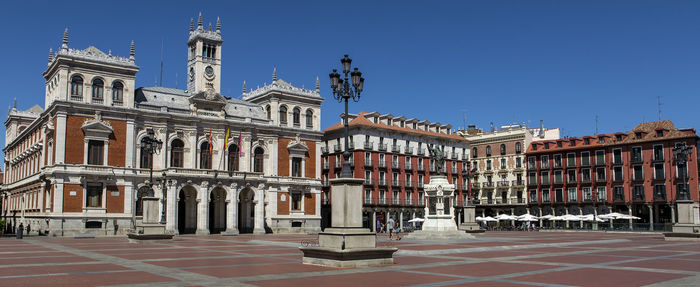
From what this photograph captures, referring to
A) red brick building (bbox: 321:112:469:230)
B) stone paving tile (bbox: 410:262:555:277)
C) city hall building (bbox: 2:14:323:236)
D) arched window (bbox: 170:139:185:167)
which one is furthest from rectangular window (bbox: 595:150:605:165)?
stone paving tile (bbox: 410:262:555:277)

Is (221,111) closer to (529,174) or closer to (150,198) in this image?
(150,198)

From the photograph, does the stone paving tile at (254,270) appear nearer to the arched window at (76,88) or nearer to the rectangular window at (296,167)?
the arched window at (76,88)

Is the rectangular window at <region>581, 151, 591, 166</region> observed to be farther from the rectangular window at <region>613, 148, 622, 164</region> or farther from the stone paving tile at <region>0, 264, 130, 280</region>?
the stone paving tile at <region>0, 264, 130, 280</region>

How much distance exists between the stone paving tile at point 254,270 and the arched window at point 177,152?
141 feet

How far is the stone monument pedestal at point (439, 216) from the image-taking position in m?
43.8

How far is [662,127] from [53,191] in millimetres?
71738

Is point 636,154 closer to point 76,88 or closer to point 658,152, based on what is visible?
point 658,152

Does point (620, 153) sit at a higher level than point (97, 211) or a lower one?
higher

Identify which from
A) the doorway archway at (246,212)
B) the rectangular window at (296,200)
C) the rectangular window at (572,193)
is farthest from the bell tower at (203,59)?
the rectangular window at (572,193)

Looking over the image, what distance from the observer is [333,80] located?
22.2m

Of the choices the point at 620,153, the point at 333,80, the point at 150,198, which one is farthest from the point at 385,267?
the point at 620,153

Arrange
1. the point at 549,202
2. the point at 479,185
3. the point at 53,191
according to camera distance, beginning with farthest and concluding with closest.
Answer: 1. the point at 479,185
2. the point at 549,202
3. the point at 53,191

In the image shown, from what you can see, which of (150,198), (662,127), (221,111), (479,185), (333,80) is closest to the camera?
(333,80)

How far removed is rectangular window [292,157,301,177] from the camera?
7044 centimetres
